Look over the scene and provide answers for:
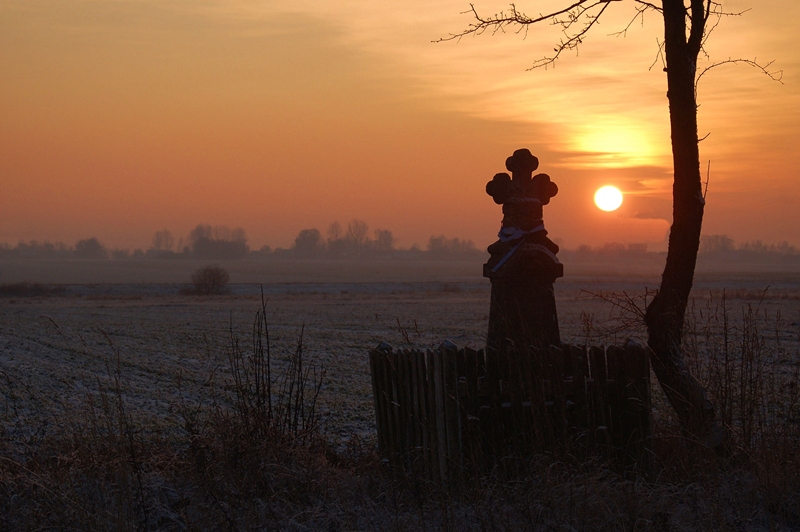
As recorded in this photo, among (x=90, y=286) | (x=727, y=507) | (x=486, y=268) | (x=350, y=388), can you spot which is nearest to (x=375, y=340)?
(x=350, y=388)

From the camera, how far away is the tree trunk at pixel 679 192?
6410 mm

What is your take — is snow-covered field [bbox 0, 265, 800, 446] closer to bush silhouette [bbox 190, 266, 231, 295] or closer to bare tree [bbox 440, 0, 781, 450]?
bare tree [bbox 440, 0, 781, 450]

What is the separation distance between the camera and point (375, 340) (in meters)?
20.1

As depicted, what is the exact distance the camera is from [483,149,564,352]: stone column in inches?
240

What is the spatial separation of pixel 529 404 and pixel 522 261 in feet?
4.16

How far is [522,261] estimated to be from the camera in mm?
6094

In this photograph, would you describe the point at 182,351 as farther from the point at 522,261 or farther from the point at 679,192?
the point at 679,192

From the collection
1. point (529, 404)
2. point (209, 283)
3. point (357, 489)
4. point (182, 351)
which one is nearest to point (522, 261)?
point (529, 404)

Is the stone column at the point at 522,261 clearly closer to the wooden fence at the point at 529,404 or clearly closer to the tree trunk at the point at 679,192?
the wooden fence at the point at 529,404

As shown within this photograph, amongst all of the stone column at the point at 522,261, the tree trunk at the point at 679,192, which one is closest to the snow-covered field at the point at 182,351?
the stone column at the point at 522,261

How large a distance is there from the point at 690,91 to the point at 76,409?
768cm

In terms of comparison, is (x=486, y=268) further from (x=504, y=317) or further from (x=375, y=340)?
(x=375, y=340)

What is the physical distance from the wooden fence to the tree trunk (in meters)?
1.03

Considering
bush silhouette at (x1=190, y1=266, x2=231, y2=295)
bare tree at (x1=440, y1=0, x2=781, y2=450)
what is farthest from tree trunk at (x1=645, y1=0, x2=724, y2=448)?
bush silhouette at (x1=190, y1=266, x2=231, y2=295)
